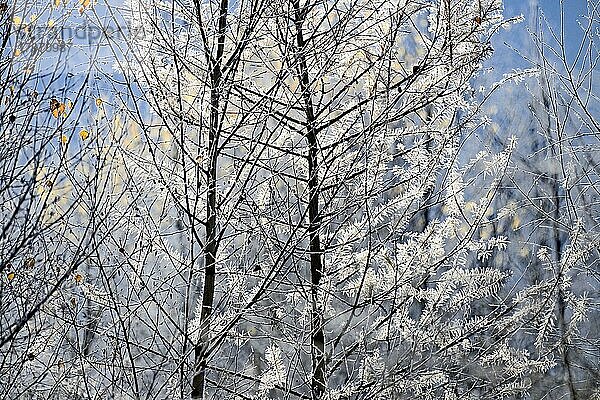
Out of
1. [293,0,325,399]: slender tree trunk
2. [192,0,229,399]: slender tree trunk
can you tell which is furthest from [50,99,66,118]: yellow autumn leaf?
[293,0,325,399]: slender tree trunk

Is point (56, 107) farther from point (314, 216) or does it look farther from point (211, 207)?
point (314, 216)

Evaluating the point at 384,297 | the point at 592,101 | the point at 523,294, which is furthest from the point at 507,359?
the point at 592,101

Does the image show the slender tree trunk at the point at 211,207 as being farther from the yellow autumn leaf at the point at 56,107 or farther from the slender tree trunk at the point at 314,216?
the yellow autumn leaf at the point at 56,107

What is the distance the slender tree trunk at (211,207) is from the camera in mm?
2111

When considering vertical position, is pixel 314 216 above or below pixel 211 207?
above

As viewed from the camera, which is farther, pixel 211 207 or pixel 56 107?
pixel 56 107

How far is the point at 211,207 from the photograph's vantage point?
7.26 ft

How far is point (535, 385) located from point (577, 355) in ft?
1.32

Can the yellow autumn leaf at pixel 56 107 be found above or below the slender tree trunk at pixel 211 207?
above

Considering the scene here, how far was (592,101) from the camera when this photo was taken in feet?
17.8

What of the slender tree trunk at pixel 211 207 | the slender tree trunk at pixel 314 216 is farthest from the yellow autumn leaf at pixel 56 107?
the slender tree trunk at pixel 314 216

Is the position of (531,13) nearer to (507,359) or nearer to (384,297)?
(507,359)

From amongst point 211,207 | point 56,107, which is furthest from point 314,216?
point 56,107

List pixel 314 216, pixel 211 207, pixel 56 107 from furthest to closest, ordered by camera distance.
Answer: pixel 314 216 → pixel 56 107 → pixel 211 207
